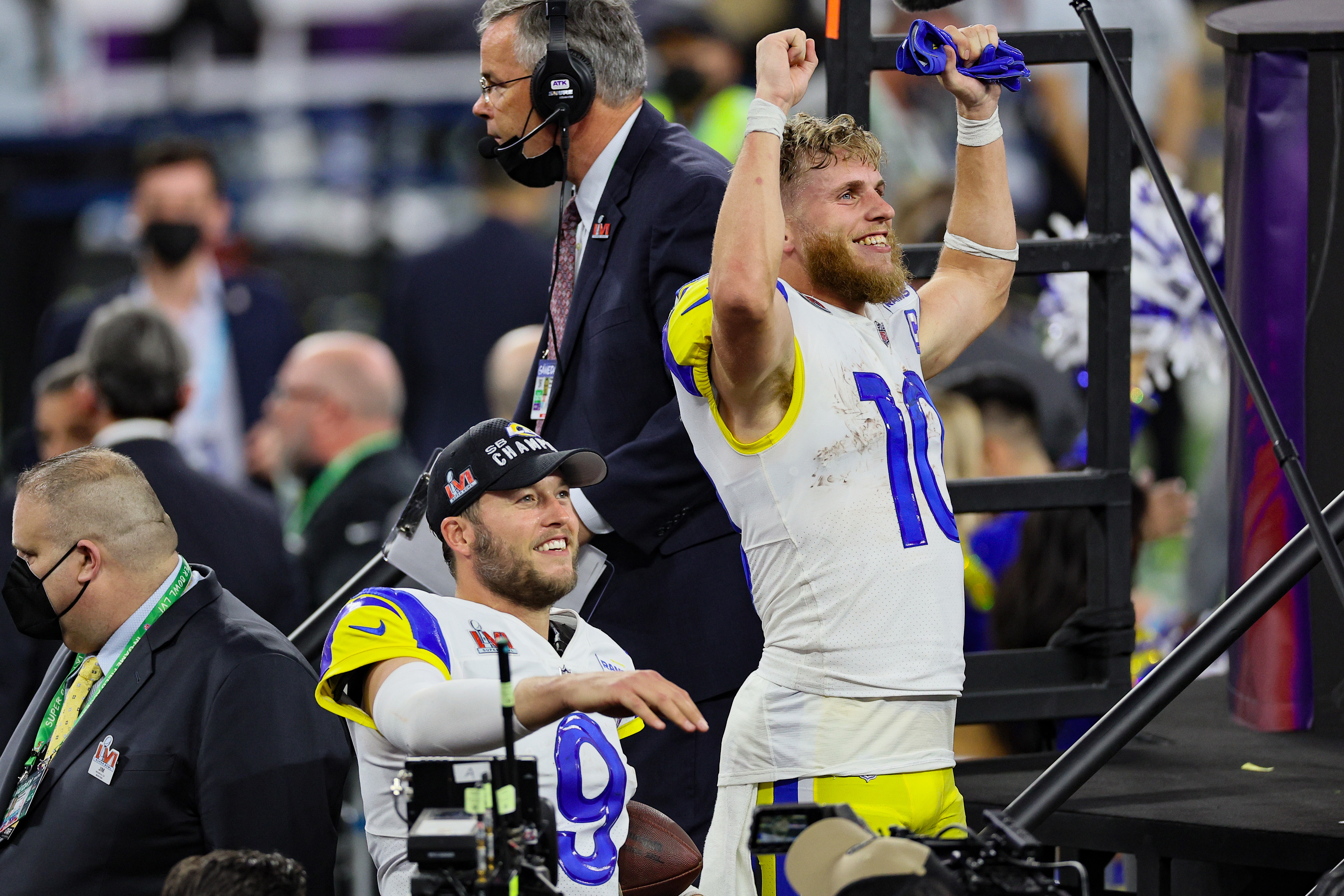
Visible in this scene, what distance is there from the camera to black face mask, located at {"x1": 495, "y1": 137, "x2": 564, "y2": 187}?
12.4 ft

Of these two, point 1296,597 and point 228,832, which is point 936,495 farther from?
point 1296,597

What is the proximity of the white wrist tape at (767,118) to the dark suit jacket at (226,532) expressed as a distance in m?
2.78

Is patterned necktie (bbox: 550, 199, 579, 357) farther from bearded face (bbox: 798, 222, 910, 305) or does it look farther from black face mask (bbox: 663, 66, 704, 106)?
black face mask (bbox: 663, 66, 704, 106)

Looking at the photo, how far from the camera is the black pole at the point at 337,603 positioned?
13.3 ft

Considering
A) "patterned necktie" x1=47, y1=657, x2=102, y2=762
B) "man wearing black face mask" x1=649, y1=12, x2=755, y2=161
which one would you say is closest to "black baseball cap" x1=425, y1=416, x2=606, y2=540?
"patterned necktie" x1=47, y1=657, x2=102, y2=762

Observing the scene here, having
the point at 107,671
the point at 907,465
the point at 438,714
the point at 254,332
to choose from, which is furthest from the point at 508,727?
the point at 254,332

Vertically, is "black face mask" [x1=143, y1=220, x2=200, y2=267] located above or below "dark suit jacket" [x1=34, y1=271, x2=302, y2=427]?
above

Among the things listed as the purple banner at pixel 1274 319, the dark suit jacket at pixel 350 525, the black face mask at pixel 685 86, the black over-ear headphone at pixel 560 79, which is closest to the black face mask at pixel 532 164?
the black over-ear headphone at pixel 560 79

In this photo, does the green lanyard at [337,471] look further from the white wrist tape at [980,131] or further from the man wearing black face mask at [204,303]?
the white wrist tape at [980,131]

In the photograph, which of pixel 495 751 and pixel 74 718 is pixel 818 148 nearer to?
pixel 495 751

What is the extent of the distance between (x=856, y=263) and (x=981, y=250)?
1.78ft

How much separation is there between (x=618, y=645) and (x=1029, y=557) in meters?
2.18

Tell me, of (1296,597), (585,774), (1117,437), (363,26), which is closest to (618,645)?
(585,774)

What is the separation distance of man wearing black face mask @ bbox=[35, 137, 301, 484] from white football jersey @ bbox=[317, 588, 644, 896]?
505 centimetres
